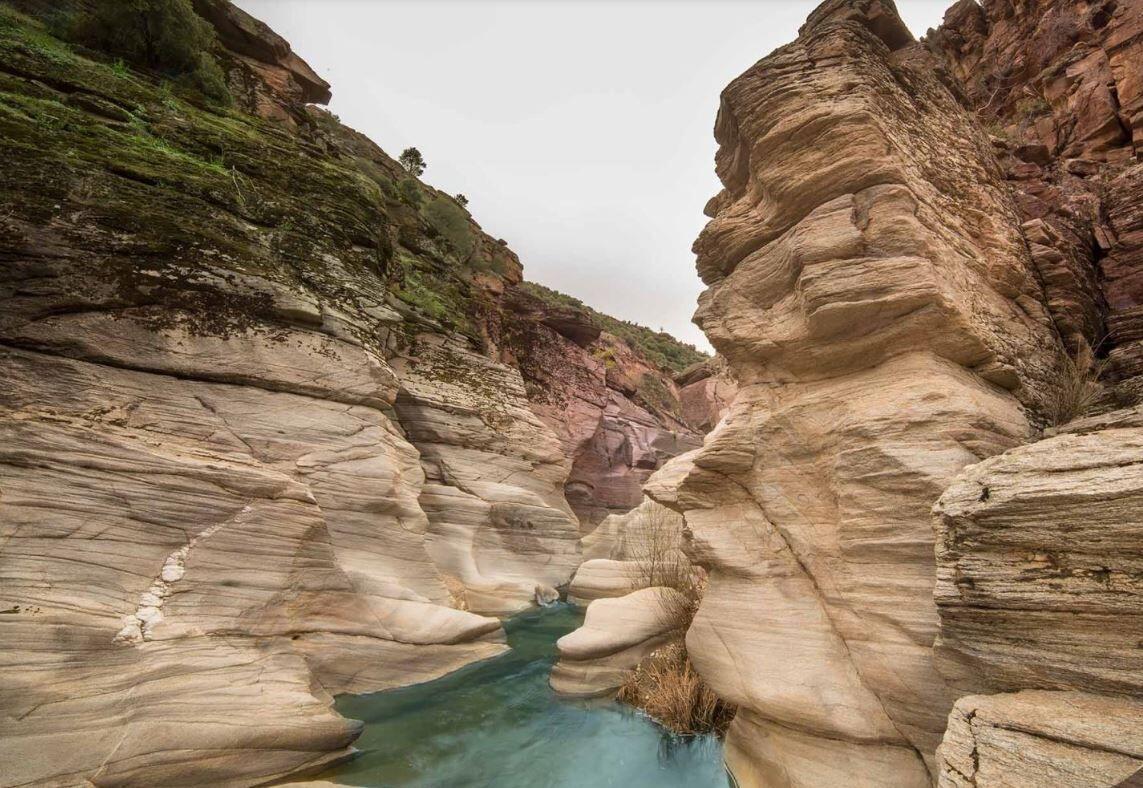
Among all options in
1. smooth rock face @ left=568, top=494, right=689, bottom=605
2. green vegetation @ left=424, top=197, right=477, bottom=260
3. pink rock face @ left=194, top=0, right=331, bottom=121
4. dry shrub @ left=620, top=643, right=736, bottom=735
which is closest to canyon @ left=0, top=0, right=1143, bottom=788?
smooth rock face @ left=568, top=494, right=689, bottom=605

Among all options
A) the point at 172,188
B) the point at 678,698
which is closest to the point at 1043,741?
the point at 678,698

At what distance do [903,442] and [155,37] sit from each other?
1812 cm

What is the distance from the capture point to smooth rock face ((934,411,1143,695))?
2.96m

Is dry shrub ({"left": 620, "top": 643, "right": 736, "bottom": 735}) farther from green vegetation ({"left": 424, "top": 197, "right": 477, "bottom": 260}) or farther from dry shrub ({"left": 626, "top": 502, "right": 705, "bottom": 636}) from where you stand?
green vegetation ({"left": 424, "top": 197, "right": 477, "bottom": 260})

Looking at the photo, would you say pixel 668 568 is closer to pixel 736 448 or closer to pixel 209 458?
pixel 736 448

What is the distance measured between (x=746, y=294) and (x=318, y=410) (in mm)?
7670

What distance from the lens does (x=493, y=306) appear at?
24.4 metres

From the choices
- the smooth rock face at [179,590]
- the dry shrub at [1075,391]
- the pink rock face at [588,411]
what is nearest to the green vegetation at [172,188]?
the smooth rock face at [179,590]

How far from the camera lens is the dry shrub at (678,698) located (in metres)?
6.71

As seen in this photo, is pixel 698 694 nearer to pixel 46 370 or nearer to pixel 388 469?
pixel 388 469

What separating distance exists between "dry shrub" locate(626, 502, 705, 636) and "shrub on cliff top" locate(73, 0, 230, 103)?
16283 millimetres

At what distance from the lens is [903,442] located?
477 cm

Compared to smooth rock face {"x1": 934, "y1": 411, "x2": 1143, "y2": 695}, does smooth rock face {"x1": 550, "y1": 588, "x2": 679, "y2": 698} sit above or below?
below

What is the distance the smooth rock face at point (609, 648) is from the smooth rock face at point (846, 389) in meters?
2.37
